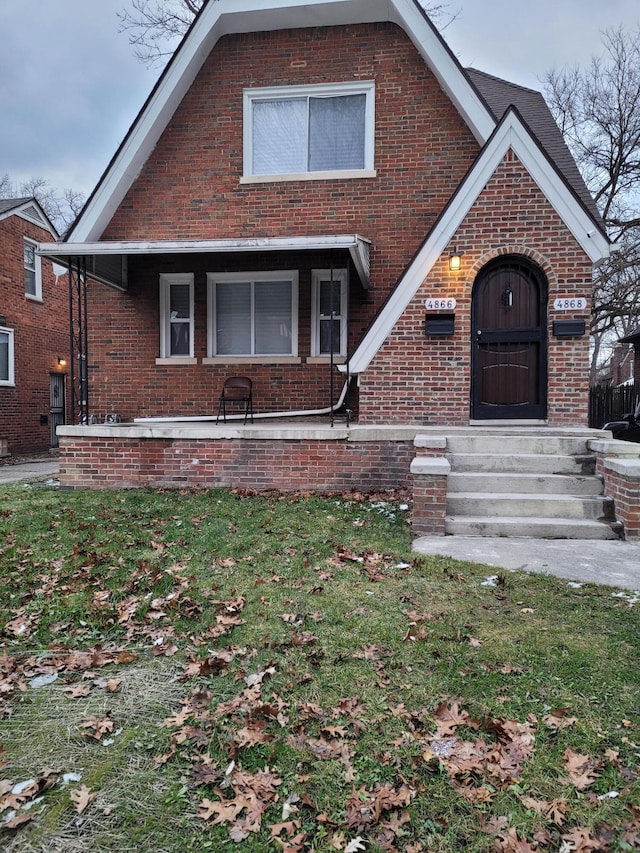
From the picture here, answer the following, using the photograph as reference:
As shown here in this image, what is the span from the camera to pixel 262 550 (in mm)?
5223

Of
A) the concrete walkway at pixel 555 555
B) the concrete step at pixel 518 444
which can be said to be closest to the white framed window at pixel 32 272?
the concrete step at pixel 518 444

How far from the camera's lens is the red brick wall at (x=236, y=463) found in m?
7.62

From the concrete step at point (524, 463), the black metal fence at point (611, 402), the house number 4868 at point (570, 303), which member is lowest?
the concrete step at point (524, 463)

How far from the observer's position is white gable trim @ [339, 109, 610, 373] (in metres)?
7.66

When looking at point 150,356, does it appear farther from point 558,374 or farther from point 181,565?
point 558,374

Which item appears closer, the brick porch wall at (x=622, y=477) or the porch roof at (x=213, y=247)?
the brick porch wall at (x=622, y=477)

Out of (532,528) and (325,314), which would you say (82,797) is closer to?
(532,528)

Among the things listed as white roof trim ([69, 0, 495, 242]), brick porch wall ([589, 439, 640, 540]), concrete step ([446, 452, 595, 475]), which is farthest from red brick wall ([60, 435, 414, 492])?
white roof trim ([69, 0, 495, 242])

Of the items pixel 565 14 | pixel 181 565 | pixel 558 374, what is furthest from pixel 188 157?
pixel 565 14

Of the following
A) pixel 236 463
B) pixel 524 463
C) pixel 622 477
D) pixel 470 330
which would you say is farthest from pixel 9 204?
pixel 622 477

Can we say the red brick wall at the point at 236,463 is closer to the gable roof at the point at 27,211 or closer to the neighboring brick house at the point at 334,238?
the neighboring brick house at the point at 334,238

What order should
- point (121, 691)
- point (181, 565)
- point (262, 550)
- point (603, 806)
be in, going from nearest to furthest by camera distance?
1. point (603, 806)
2. point (121, 691)
3. point (181, 565)
4. point (262, 550)

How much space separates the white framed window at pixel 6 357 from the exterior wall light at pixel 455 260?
544 inches

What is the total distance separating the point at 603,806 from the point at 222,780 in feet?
4.95
